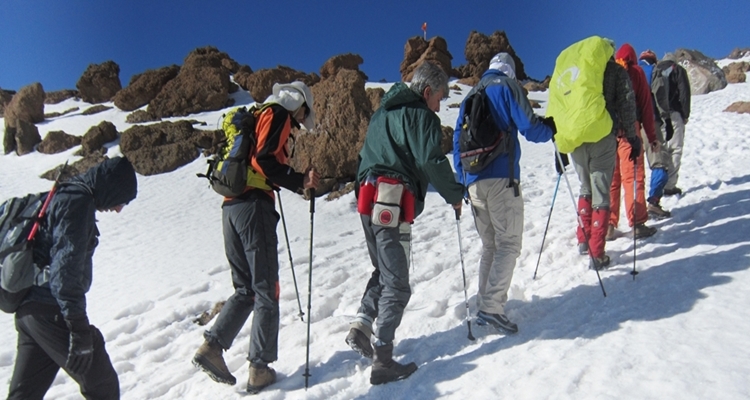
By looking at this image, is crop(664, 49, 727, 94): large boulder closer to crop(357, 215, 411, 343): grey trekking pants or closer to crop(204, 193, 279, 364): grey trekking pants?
crop(357, 215, 411, 343): grey trekking pants

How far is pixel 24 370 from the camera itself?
3.47 m

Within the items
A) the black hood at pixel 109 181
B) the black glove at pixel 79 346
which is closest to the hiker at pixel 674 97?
the black hood at pixel 109 181

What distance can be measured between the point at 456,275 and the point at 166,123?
1898 centimetres

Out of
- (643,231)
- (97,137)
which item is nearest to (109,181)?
(643,231)

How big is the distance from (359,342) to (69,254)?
85.6 inches

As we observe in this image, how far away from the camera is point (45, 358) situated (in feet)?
11.5

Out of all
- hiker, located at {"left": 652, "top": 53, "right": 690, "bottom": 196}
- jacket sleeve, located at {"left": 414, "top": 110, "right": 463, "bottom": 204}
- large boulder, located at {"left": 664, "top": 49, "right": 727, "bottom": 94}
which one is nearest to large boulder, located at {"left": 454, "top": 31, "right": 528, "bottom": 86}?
large boulder, located at {"left": 664, "top": 49, "right": 727, "bottom": 94}

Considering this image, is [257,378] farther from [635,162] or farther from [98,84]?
[98,84]

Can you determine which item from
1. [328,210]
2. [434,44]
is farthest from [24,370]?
[434,44]

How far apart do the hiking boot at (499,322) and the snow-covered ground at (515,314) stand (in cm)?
8

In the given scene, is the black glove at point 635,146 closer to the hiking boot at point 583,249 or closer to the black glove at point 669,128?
the hiking boot at point 583,249

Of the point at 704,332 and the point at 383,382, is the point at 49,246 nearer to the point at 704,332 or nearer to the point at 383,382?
the point at 383,382

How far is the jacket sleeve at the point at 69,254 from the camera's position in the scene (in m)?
3.20

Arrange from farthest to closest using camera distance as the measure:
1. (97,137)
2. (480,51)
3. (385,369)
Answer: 1. (480,51)
2. (97,137)
3. (385,369)
